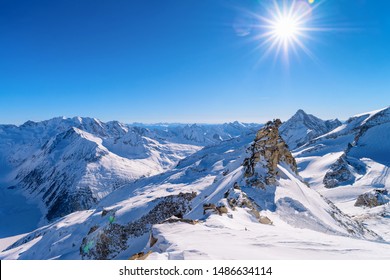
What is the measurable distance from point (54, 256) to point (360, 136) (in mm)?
138129

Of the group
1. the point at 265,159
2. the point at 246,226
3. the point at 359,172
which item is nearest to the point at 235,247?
the point at 246,226

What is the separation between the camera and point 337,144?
14488 cm

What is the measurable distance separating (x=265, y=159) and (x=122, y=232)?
1375 inches

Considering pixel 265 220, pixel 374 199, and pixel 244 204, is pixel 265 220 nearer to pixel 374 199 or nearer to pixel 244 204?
pixel 244 204

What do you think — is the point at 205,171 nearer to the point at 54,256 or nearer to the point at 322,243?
the point at 54,256

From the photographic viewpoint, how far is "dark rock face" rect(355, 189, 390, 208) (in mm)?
55188

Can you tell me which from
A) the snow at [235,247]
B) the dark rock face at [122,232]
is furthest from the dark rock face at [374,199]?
the snow at [235,247]

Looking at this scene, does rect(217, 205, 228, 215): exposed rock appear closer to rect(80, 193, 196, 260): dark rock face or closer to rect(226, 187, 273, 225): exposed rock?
rect(226, 187, 273, 225): exposed rock

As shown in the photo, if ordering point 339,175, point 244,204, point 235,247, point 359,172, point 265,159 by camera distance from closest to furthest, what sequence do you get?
point 235,247
point 244,204
point 265,159
point 339,175
point 359,172

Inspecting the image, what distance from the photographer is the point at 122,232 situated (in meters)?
51.9

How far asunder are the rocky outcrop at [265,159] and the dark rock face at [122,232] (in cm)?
1931

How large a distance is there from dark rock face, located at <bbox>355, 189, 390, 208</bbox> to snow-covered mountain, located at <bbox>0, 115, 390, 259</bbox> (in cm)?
2330
